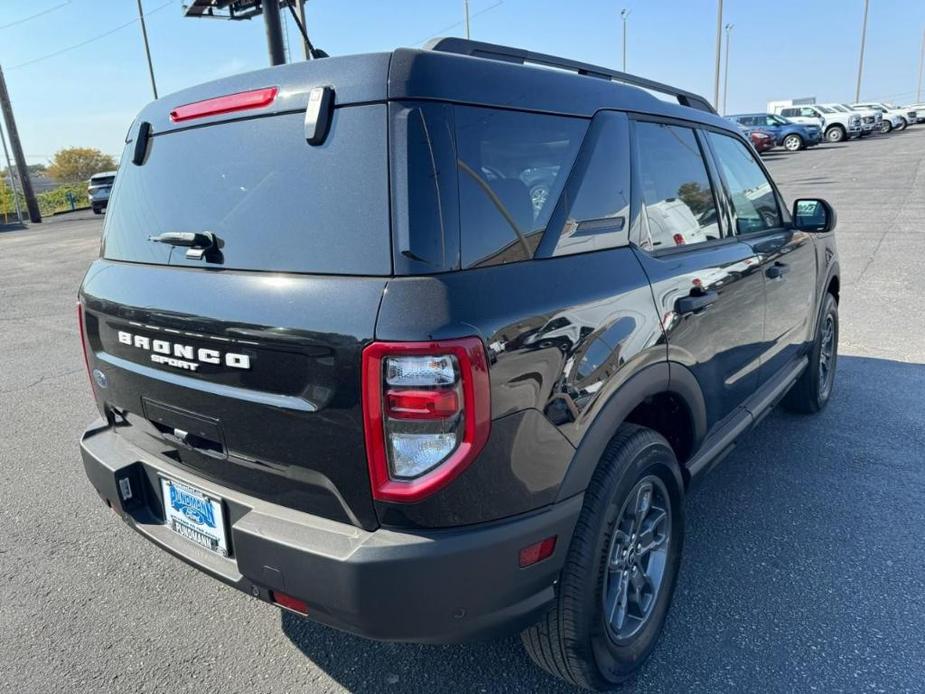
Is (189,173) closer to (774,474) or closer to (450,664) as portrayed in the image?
(450,664)

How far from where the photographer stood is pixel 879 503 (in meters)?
A: 3.32

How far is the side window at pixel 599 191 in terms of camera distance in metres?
2.06

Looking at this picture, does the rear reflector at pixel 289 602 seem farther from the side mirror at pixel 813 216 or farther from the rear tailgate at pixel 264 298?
the side mirror at pixel 813 216

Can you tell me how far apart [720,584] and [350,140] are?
2277mm

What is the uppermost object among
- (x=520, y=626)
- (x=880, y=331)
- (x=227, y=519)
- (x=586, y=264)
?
(x=586, y=264)

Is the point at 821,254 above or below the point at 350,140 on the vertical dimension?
below

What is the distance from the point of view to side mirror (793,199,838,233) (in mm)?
3695

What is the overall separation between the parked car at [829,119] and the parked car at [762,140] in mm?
2893

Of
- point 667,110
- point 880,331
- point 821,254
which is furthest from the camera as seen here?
point 880,331

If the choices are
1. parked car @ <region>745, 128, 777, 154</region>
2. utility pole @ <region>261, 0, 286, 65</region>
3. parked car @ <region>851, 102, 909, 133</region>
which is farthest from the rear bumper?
parked car @ <region>851, 102, 909, 133</region>

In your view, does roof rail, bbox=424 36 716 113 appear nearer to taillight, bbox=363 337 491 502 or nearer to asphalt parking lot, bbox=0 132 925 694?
taillight, bbox=363 337 491 502

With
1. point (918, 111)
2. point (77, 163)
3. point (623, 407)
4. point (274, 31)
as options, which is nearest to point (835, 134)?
point (918, 111)

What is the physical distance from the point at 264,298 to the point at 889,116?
152 feet

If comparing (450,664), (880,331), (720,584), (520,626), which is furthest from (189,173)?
(880,331)
